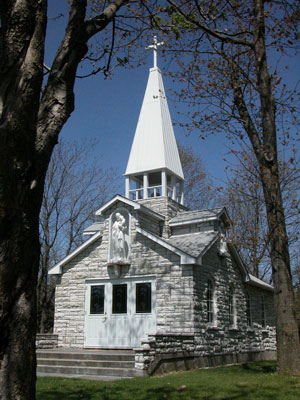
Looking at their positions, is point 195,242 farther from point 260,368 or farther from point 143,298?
point 260,368

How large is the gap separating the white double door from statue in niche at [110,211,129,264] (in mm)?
865

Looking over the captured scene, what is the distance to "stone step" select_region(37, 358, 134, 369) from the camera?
1073 centimetres

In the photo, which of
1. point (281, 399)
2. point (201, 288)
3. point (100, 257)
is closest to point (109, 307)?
point (100, 257)

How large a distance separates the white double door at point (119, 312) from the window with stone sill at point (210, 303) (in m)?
2.09

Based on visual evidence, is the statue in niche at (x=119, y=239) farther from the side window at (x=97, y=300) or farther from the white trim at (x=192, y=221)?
the white trim at (x=192, y=221)

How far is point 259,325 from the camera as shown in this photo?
19516 mm

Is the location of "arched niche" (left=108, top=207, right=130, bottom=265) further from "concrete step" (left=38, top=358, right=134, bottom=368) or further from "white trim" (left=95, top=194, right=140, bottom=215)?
"concrete step" (left=38, top=358, right=134, bottom=368)

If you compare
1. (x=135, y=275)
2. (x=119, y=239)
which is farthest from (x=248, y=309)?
(x=119, y=239)

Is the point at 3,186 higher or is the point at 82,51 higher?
the point at 82,51

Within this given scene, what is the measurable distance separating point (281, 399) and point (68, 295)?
11.0 m

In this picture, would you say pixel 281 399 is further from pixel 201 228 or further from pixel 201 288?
pixel 201 228

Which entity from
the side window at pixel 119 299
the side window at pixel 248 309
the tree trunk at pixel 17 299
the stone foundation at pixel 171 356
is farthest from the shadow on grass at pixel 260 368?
the tree trunk at pixel 17 299

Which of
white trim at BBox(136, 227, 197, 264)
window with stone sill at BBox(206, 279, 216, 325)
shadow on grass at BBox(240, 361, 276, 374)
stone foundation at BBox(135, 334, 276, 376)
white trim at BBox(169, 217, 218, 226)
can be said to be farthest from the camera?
white trim at BBox(169, 217, 218, 226)

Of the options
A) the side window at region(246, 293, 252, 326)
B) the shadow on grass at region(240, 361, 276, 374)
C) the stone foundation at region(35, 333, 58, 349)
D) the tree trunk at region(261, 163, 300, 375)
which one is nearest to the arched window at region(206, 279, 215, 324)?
the shadow on grass at region(240, 361, 276, 374)
